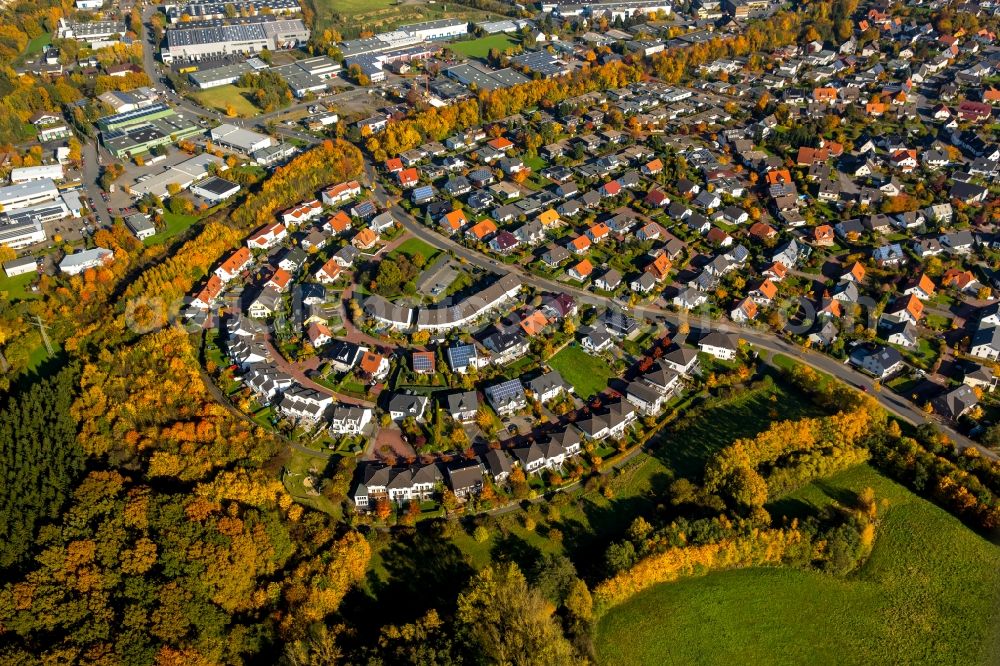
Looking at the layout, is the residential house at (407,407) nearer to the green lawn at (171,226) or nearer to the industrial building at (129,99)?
the green lawn at (171,226)

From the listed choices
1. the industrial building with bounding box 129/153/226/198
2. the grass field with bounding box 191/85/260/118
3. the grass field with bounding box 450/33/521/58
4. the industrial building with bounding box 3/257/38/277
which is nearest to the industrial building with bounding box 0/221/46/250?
the industrial building with bounding box 3/257/38/277

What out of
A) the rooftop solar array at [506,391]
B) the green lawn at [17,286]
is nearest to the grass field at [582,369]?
the rooftop solar array at [506,391]

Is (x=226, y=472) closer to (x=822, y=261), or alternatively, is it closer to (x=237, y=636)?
(x=237, y=636)

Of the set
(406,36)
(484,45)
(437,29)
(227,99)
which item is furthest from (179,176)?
(484,45)

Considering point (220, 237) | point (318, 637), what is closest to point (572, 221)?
point (220, 237)

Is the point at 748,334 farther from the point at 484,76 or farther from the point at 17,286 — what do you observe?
the point at 17,286
